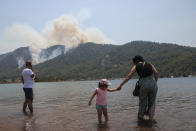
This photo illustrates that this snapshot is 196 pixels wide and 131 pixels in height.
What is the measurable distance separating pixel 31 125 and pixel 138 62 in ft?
17.2

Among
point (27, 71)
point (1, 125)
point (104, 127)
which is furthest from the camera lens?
point (27, 71)

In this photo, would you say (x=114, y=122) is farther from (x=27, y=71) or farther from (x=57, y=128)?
(x=27, y=71)

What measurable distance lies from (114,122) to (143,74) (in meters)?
2.59

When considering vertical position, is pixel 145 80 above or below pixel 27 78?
below

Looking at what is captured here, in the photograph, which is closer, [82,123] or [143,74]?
[143,74]

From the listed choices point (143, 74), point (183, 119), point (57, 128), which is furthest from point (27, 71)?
point (183, 119)

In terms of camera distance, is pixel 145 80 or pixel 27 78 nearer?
pixel 145 80

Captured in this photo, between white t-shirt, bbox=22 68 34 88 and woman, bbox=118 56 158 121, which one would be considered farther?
white t-shirt, bbox=22 68 34 88

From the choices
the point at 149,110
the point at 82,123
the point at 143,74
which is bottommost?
the point at 82,123

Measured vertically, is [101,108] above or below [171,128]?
above

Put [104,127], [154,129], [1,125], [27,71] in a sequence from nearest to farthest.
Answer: [154,129] → [104,127] → [1,125] → [27,71]

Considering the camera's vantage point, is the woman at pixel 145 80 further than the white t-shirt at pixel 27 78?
No

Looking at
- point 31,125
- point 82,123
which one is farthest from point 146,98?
point 31,125

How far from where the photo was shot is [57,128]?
8852mm
